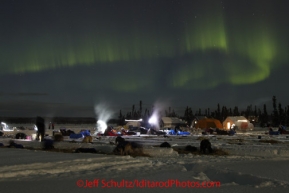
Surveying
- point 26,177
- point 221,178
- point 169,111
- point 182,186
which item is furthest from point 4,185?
point 169,111

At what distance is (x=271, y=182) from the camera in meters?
8.48

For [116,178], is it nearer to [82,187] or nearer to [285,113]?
[82,187]

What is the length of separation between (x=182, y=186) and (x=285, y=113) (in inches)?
4072

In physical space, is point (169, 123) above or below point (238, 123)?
above

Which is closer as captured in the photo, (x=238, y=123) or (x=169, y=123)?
(x=238, y=123)

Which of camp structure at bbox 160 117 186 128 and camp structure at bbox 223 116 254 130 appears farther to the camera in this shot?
camp structure at bbox 160 117 186 128

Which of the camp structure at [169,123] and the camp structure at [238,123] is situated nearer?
the camp structure at [238,123]

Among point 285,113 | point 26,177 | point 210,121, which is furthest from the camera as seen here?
point 285,113

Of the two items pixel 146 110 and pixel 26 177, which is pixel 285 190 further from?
pixel 146 110

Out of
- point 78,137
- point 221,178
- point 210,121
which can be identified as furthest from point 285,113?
point 221,178

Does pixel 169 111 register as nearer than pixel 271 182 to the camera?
No

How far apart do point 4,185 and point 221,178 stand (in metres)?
6.03

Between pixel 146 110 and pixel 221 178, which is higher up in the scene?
pixel 146 110

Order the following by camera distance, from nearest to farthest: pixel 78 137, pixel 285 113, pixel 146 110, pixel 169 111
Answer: pixel 78 137
pixel 285 113
pixel 146 110
pixel 169 111
